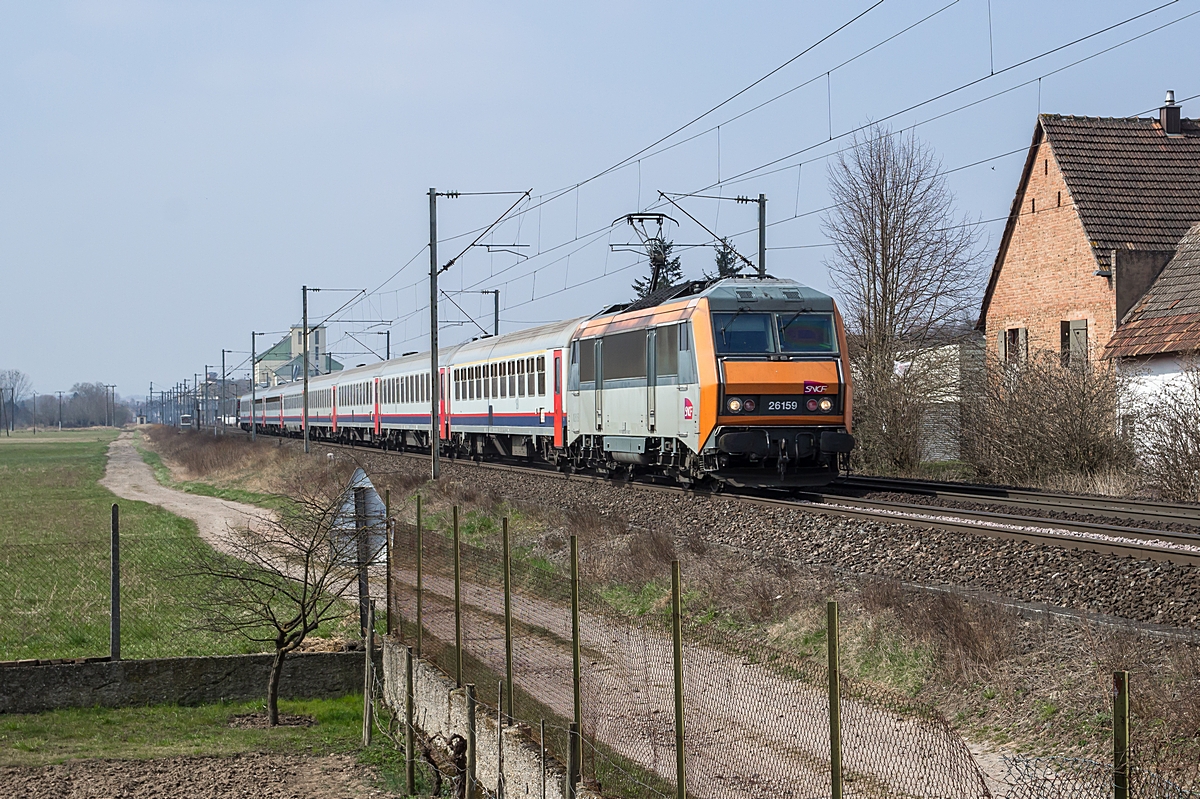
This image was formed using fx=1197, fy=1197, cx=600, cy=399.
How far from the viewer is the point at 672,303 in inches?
818

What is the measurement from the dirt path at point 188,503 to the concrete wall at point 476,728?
5724mm

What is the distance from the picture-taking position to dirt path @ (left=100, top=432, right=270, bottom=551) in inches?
1044

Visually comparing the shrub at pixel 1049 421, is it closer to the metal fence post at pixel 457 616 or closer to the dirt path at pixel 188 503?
the dirt path at pixel 188 503

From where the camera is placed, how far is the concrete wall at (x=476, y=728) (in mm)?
7758

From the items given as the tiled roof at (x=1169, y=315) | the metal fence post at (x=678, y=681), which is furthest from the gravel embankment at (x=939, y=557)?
the tiled roof at (x=1169, y=315)

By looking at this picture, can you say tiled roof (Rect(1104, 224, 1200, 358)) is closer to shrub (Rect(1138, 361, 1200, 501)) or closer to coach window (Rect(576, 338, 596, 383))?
shrub (Rect(1138, 361, 1200, 501))

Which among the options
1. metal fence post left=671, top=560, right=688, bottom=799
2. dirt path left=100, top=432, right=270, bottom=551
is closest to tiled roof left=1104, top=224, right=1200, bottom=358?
dirt path left=100, top=432, right=270, bottom=551

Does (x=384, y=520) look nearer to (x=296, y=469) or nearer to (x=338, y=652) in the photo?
(x=338, y=652)

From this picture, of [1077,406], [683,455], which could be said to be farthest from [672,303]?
[1077,406]

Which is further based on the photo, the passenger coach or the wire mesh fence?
the passenger coach

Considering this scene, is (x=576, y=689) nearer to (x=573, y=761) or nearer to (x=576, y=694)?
(x=576, y=694)

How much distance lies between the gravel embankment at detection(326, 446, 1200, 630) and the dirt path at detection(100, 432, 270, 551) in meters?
6.90

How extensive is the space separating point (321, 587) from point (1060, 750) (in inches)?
318

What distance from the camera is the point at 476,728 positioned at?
9086 millimetres
